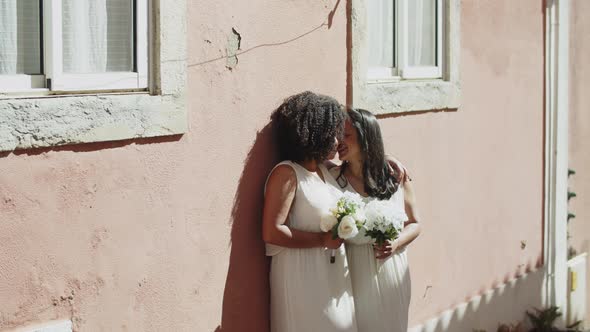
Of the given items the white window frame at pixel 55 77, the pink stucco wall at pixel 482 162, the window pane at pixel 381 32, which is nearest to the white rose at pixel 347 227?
the white window frame at pixel 55 77

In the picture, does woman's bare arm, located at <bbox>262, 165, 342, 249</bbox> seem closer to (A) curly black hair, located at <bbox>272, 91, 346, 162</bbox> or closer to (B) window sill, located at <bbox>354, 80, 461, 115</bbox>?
(A) curly black hair, located at <bbox>272, 91, 346, 162</bbox>

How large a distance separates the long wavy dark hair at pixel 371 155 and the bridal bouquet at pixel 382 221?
0.80 ft

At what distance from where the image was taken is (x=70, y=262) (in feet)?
15.1

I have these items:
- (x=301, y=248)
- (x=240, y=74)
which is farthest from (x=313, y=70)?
(x=301, y=248)

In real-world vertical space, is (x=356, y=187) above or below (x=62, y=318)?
above

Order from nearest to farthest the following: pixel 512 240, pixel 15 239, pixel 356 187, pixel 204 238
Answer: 1. pixel 15 239
2. pixel 204 238
3. pixel 356 187
4. pixel 512 240

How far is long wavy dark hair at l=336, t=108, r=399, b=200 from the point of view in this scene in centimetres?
614

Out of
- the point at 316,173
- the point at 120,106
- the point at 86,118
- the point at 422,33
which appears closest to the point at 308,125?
the point at 316,173

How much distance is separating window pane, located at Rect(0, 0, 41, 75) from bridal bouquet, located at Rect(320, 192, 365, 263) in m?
1.90

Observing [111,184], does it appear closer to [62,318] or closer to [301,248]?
[62,318]

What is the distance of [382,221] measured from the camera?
5.86 m

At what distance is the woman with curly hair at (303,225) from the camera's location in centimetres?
579

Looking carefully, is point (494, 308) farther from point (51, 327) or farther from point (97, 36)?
Result: point (51, 327)

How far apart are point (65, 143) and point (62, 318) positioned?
0.80 meters
